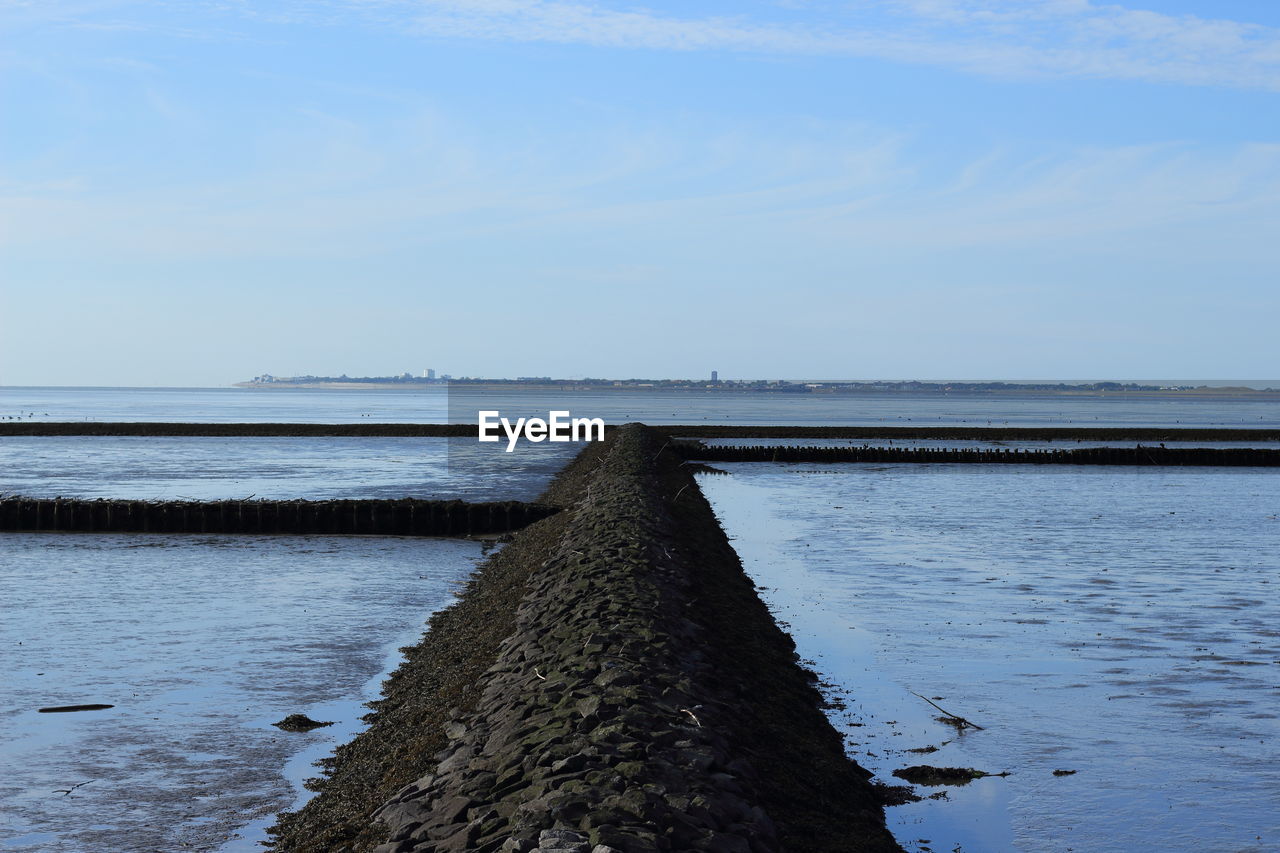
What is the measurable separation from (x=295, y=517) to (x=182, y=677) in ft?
51.9

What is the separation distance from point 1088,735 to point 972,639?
153 inches

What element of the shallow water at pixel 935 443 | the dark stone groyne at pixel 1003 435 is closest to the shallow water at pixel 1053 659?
the shallow water at pixel 935 443

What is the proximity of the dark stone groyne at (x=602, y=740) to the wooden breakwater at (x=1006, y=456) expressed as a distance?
3967cm

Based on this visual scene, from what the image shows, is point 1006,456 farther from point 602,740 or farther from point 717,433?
point 602,740

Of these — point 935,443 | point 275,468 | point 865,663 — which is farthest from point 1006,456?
point 865,663

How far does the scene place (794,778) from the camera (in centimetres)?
822

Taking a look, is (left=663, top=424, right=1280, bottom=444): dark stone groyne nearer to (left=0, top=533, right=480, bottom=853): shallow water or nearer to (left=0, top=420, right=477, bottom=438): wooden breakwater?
(left=0, top=420, right=477, bottom=438): wooden breakwater

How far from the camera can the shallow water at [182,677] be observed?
8336 mm

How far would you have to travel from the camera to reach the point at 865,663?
13.1 meters

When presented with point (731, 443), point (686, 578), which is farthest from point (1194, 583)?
point (731, 443)

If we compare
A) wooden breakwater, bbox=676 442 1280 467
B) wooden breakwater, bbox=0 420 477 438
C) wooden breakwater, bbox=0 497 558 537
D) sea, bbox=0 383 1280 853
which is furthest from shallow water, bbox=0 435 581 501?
sea, bbox=0 383 1280 853

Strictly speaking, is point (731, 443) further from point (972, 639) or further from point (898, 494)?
point (972, 639)

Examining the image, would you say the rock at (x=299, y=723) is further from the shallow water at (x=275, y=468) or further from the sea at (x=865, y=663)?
the shallow water at (x=275, y=468)

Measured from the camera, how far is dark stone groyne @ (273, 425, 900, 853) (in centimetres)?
639
